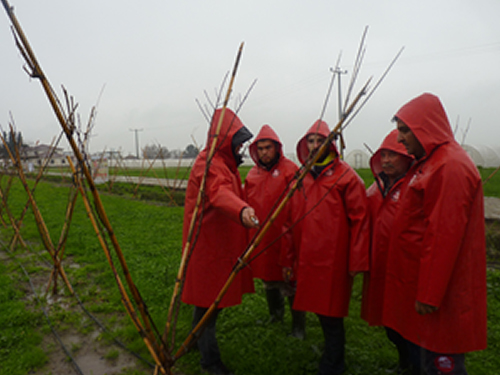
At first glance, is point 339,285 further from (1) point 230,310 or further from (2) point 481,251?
(1) point 230,310

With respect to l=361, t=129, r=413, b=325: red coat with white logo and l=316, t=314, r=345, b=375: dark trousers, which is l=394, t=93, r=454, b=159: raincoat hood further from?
l=316, t=314, r=345, b=375: dark trousers

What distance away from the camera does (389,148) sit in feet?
7.79

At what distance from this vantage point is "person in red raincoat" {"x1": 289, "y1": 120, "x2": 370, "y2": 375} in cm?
234

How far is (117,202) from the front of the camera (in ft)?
40.4

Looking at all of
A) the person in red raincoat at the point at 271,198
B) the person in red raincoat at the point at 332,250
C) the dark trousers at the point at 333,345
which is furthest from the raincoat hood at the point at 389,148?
the dark trousers at the point at 333,345

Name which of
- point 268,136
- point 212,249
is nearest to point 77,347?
point 212,249

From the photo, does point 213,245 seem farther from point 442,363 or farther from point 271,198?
point 442,363

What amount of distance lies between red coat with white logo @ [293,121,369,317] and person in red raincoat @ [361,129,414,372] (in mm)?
105

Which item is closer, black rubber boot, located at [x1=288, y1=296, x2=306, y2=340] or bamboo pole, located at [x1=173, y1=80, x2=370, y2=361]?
bamboo pole, located at [x1=173, y1=80, x2=370, y2=361]

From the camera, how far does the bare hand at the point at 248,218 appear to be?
1.51 metres

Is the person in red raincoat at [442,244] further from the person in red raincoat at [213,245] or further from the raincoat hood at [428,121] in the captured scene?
the person in red raincoat at [213,245]

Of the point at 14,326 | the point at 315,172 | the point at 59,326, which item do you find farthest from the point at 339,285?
the point at 14,326

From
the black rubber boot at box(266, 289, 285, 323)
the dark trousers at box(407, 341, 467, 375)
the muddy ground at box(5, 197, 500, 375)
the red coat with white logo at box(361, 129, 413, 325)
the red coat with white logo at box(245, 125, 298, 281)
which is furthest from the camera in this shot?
the black rubber boot at box(266, 289, 285, 323)

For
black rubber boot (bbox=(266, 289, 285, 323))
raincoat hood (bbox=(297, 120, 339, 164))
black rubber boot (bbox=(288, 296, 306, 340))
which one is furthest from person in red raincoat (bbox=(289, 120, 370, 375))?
black rubber boot (bbox=(266, 289, 285, 323))
